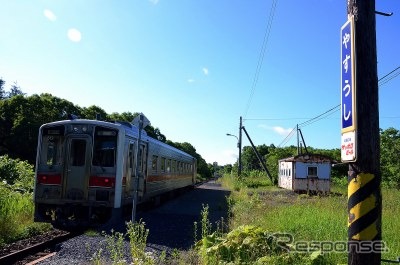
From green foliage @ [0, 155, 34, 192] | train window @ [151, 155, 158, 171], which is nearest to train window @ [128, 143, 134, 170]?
train window @ [151, 155, 158, 171]

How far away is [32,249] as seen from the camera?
26.9 feet

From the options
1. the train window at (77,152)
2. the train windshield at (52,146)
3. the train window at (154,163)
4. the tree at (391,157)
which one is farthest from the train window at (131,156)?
the tree at (391,157)

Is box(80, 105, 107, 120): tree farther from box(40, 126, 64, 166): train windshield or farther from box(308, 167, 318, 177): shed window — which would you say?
box(40, 126, 64, 166): train windshield

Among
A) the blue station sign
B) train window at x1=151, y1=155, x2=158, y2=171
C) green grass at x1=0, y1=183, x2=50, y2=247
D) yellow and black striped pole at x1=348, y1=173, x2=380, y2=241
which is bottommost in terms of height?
green grass at x1=0, y1=183, x2=50, y2=247

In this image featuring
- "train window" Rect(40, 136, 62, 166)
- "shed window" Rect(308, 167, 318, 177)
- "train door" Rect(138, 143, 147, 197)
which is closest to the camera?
"train window" Rect(40, 136, 62, 166)

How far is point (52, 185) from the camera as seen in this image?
1127 centimetres

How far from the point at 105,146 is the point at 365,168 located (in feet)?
28.4

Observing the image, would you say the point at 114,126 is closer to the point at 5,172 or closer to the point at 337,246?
the point at 337,246

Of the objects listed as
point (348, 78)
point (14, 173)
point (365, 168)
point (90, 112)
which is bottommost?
point (14, 173)

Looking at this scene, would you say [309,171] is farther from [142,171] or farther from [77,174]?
[77,174]

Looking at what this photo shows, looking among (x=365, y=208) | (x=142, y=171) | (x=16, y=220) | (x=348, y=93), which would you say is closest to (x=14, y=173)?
(x=142, y=171)

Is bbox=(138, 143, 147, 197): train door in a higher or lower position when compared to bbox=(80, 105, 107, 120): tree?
lower

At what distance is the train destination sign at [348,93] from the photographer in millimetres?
3947

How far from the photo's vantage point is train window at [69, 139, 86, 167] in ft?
37.5
